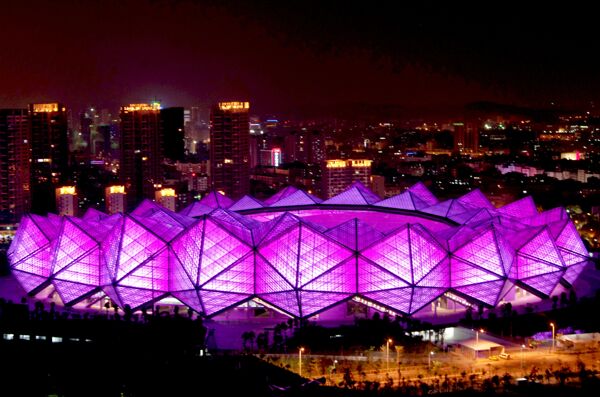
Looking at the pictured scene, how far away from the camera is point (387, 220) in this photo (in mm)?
42750

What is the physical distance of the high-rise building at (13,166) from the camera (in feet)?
233

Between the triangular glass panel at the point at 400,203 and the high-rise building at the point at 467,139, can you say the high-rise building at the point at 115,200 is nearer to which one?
the triangular glass panel at the point at 400,203

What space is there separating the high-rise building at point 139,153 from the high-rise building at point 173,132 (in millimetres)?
35583

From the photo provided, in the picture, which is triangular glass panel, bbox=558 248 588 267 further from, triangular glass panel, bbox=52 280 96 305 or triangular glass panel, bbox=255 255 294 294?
triangular glass panel, bbox=52 280 96 305

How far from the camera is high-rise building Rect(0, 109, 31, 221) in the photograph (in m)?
71.0

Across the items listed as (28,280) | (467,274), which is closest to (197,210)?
(28,280)

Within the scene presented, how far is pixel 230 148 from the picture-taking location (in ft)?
256

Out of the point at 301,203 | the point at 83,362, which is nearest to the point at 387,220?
the point at 301,203

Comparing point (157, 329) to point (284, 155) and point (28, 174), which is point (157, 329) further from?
point (284, 155)

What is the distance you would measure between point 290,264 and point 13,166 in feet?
145

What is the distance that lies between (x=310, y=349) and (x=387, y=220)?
14.1 m

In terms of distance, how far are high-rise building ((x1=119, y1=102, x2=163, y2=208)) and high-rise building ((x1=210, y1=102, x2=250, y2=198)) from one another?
15.7 ft

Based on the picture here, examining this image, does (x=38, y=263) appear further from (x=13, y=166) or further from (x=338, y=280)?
(x=13, y=166)

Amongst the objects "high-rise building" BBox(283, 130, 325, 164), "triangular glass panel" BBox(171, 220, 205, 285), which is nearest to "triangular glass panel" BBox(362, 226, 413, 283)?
"triangular glass panel" BBox(171, 220, 205, 285)
